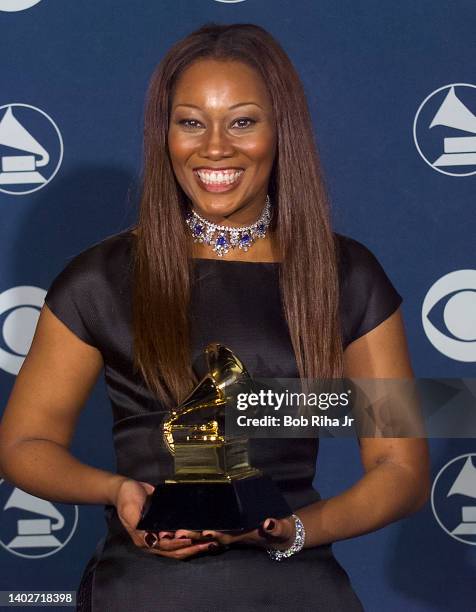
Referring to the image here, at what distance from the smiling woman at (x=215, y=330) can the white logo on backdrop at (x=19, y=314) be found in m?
0.69

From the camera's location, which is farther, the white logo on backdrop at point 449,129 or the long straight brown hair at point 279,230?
the white logo on backdrop at point 449,129

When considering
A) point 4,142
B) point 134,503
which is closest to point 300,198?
point 134,503

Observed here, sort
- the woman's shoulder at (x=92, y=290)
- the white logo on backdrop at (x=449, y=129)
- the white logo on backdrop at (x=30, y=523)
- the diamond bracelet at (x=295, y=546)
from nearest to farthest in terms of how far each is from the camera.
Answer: the diamond bracelet at (x=295, y=546) → the woman's shoulder at (x=92, y=290) → the white logo on backdrop at (x=449, y=129) → the white logo on backdrop at (x=30, y=523)

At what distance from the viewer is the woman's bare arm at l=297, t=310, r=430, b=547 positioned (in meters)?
1.73

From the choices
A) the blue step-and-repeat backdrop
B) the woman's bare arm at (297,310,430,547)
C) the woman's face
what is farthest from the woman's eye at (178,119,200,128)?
the blue step-and-repeat backdrop

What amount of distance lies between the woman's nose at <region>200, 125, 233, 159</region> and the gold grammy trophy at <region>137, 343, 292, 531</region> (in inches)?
11.8

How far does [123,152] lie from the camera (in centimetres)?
247

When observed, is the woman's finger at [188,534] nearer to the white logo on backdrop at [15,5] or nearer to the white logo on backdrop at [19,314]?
the white logo on backdrop at [19,314]

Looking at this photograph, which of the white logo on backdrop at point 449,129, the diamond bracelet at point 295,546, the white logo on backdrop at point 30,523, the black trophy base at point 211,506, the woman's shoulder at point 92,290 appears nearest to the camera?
the black trophy base at point 211,506

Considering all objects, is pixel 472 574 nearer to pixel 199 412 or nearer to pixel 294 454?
pixel 294 454

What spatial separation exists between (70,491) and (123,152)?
3.10ft

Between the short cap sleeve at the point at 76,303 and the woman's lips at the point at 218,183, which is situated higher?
the woman's lips at the point at 218,183

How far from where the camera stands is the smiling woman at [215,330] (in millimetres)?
1709

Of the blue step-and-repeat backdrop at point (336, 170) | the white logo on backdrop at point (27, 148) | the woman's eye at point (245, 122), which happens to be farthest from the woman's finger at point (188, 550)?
the white logo on backdrop at point (27, 148)
